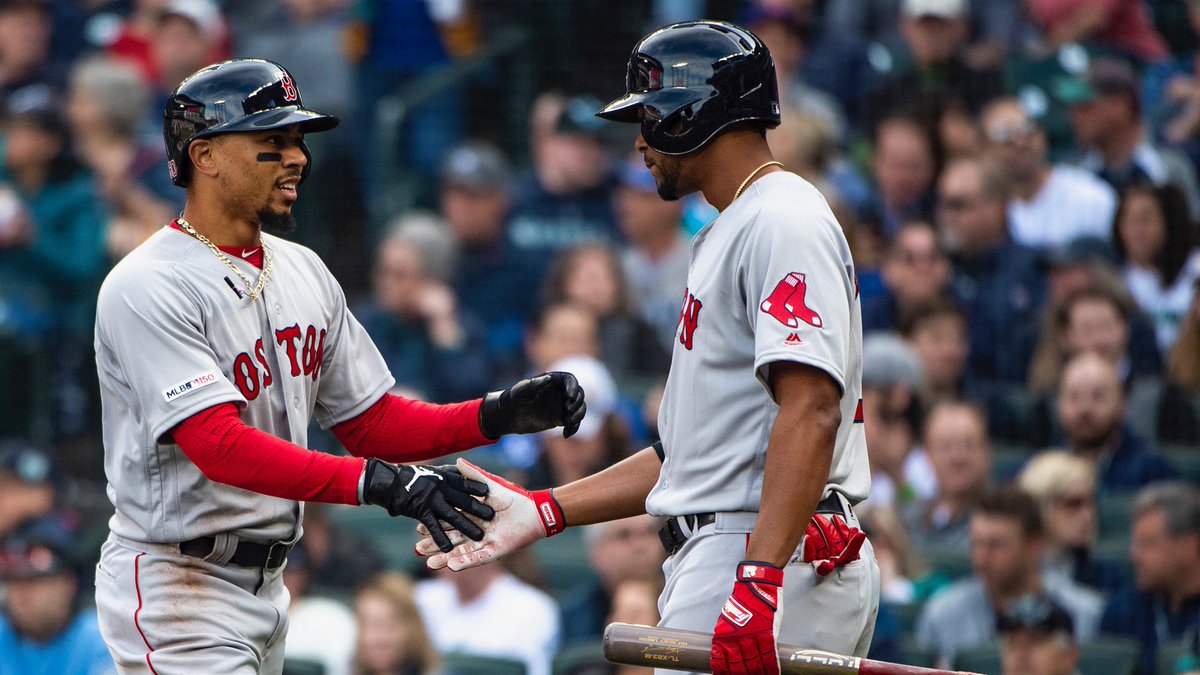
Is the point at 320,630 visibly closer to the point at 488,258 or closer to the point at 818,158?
the point at 488,258

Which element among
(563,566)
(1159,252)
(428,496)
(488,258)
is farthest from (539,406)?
(488,258)

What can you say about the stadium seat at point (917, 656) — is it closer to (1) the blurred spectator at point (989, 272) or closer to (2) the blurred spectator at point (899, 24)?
(1) the blurred spectator at point (989, 272)

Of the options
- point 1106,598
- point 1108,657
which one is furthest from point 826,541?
point 1106,598

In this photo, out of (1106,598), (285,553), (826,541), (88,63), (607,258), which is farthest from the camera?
(88,63)

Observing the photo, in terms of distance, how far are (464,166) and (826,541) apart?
5440 millimetres

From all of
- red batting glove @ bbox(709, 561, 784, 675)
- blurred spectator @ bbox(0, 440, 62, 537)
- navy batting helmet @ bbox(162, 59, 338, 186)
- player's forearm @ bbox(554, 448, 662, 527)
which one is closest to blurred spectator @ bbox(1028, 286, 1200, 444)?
player's forearm @ bbox(554, 448, 662, 527)

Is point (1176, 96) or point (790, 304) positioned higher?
point (790, 304)

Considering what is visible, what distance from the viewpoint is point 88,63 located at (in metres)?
9.17

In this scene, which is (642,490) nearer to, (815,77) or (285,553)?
(285,553)

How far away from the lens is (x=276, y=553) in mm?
3754

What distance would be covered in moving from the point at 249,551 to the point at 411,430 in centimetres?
55

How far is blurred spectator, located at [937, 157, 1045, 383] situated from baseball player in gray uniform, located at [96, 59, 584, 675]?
3660mm

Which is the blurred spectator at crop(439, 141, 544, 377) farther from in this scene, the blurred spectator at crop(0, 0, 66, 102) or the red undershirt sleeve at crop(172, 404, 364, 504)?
the red undershirt sleeve at crop(172, 404, 364, 504)

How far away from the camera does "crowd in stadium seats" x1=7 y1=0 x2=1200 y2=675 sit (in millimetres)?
6207
